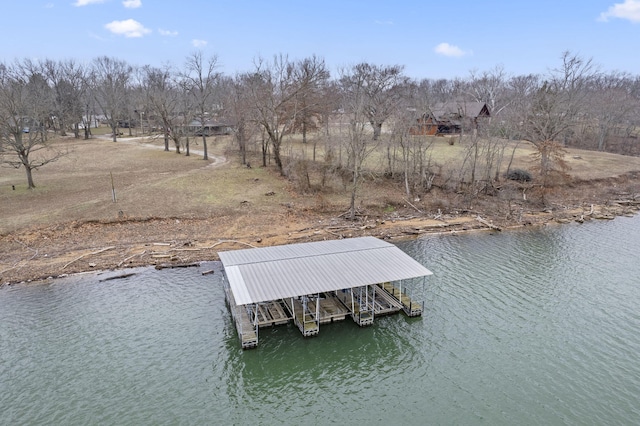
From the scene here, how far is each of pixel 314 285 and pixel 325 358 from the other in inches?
126

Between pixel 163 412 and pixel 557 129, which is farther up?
pixel 557 129

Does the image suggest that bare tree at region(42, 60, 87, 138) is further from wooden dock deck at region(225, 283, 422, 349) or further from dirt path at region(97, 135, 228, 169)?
wooden dock deck at region(225, 283, 422, 349)

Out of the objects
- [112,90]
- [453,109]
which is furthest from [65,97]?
[453,109]

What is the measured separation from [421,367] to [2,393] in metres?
16.5

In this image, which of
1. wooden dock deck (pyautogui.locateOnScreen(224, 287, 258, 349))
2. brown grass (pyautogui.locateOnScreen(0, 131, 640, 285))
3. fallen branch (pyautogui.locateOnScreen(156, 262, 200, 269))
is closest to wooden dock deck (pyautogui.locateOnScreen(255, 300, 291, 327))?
wooden dock deck (pyautogui.locateOnScreen(224, 287, 258, 349))

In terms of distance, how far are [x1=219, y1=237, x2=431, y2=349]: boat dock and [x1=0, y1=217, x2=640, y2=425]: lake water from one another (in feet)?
2.17

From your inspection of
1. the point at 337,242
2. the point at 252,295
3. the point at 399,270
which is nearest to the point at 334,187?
the point at 337,242

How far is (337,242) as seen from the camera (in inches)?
941

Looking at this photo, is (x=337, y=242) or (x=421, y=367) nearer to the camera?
(x=421, y=367)

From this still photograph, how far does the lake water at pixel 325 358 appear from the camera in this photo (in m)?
14.6

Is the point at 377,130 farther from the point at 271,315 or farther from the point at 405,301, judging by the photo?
the point at 271,315

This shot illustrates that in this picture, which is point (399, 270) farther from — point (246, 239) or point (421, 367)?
point (246, 239)

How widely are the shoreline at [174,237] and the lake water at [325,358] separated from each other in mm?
1758

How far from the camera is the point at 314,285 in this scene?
60.2 ft
